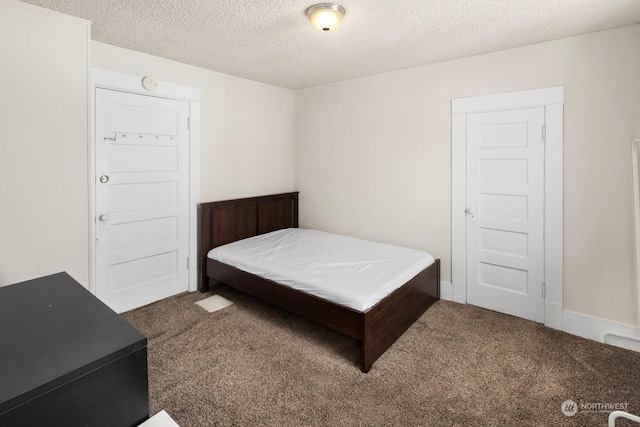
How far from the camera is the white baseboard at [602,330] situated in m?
2.49

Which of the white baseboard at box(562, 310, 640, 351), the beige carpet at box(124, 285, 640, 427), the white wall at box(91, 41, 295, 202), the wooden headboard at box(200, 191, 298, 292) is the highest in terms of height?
the white wall at box(91, 41, 295, 202)

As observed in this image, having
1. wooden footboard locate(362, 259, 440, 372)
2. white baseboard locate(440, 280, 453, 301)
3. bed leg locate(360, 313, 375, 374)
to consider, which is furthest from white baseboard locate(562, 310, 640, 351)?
bed leg locate(360, 313, 375, 374)

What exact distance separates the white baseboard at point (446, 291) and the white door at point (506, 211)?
0.16 m

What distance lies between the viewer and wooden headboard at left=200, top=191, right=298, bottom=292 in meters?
3.54

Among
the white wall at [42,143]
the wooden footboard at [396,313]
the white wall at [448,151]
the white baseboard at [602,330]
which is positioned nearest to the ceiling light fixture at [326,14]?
the white wall at [448,151]

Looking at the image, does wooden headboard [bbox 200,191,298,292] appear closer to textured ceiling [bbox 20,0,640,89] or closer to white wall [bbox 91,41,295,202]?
white wall [bbox 91,41,295,202]

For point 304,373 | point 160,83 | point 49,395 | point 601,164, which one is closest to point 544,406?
point 304,373

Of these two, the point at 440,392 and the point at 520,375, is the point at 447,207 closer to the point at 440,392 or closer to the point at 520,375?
the point at 520,375

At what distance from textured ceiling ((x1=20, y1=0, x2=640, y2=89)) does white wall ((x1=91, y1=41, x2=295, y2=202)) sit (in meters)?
0.16

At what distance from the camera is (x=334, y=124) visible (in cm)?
406

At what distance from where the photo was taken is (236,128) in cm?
384

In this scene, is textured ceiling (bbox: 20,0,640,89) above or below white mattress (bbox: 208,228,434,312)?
above

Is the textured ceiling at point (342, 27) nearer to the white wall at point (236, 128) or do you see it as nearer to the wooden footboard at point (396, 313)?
the white wall at point (236, 128)

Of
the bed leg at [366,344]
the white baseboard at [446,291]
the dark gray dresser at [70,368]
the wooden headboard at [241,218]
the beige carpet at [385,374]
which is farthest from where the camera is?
the wooden headboard at [241,218]
